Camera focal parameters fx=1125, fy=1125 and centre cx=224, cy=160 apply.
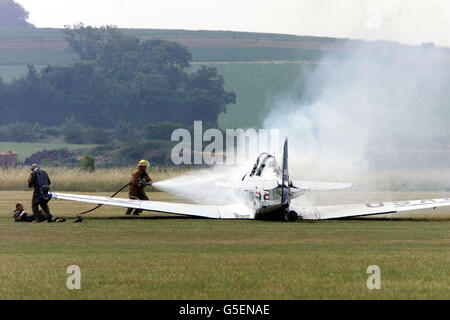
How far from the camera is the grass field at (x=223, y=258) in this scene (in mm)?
15815

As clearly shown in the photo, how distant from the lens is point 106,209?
37.8m

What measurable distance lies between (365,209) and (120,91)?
81.1 metres

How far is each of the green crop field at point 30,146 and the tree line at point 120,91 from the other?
951 cm

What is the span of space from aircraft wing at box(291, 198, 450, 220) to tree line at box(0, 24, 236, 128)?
243 ft

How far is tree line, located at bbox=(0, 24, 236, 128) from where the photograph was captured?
358ft

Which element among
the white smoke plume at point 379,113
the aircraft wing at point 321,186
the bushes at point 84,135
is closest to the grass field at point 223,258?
the aircraft wing at point 321,186

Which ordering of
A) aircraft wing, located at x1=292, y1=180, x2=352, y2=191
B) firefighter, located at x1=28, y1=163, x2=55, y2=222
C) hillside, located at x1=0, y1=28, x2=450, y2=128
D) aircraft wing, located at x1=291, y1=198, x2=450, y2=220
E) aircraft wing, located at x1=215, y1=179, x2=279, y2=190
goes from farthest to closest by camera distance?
1. hillside, located at x1=0, y1=28, x2=450, y2=128
2. aircraft wing, located at x1=291, y1=198, x2=450, y2=220
3. firefighter, located at x1=28, y1=163, x2=55, y2=222
4. aircraft wing, located at x1=215, y1=179, x2=279, y2=190
5. aircraft wing, located at x1=292, y1=180, x2=352, y2=191

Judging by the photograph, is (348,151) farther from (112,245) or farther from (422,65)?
(112,245)

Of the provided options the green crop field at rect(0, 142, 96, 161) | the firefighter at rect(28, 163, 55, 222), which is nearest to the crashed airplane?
the firefighter at rect(28, 163, 55, 222)

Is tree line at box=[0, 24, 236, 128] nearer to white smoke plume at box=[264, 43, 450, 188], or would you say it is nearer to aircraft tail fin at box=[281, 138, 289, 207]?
white smoke plume at box=[264, 43, 450, 188]

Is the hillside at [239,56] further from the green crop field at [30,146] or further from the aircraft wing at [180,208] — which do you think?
the aircraft wing at [180,208]
